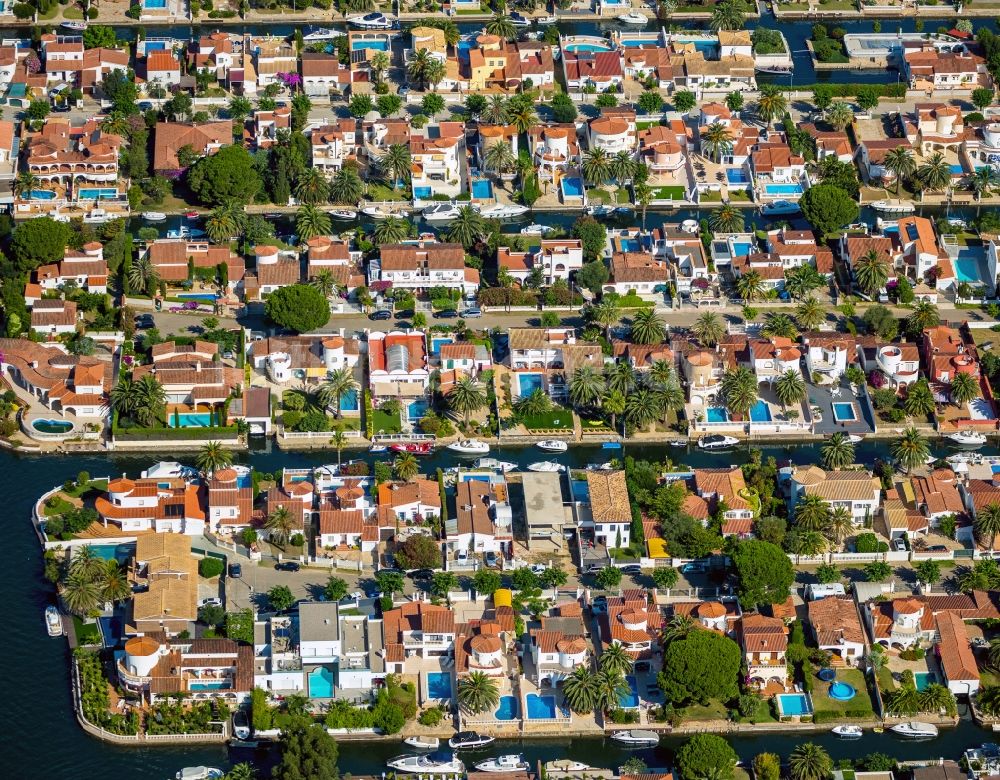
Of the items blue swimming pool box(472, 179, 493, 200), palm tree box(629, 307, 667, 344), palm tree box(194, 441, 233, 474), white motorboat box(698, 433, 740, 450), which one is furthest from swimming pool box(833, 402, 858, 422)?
palm tree box(194, 441, 233, 474)

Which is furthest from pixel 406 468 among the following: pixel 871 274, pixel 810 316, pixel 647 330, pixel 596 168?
pixel 596 168

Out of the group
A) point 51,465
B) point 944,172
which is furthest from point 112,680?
point 944,172

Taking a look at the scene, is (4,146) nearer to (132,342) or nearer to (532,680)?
(132,342)

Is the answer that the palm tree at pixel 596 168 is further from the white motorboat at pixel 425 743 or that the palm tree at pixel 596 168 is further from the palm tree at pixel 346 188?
the white motorboat at pixel 425 743

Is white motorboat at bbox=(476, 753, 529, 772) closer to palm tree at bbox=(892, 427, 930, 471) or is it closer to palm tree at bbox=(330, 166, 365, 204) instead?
palm tree at bbox=(892, 427, 930, 471)

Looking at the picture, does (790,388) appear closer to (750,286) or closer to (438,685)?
(750,286)

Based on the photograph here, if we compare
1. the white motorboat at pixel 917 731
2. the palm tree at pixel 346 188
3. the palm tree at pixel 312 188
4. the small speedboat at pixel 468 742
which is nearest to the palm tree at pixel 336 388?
the palm tree at pixel 346 188
